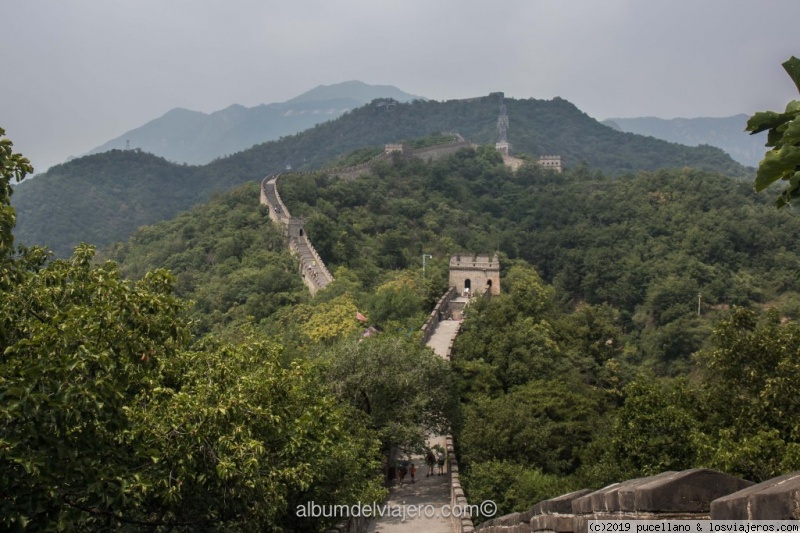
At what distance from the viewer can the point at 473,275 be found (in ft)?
149

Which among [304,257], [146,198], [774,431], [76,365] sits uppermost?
[146,198]

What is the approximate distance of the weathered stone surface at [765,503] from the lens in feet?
15.0

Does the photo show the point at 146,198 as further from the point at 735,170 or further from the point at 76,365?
the point at 76,365

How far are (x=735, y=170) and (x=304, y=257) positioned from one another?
11366 cm

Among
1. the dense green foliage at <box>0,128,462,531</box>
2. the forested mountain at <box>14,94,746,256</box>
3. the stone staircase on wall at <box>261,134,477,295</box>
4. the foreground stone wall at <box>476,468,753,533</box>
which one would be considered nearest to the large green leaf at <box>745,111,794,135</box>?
the foreground stone wall at <box>476,468,753,533</box>

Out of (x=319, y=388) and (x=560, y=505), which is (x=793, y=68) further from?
(x=319, y=388)

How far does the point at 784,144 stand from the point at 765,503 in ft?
6.60

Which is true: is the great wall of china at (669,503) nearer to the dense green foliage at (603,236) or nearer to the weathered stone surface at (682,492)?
the weathered stone surface at (682,492)

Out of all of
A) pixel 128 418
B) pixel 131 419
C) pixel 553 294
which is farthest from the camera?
pixel 553 294

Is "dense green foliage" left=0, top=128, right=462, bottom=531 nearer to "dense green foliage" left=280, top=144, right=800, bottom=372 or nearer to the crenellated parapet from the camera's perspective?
"dense green foliage" left=280, top=144, right=800, bottom=372

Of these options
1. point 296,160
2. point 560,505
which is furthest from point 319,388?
point 296,160

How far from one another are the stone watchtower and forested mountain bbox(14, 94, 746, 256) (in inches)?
3092

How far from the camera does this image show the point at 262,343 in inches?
595

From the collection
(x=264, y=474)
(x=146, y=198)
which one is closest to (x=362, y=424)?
(x=264, y=474)
